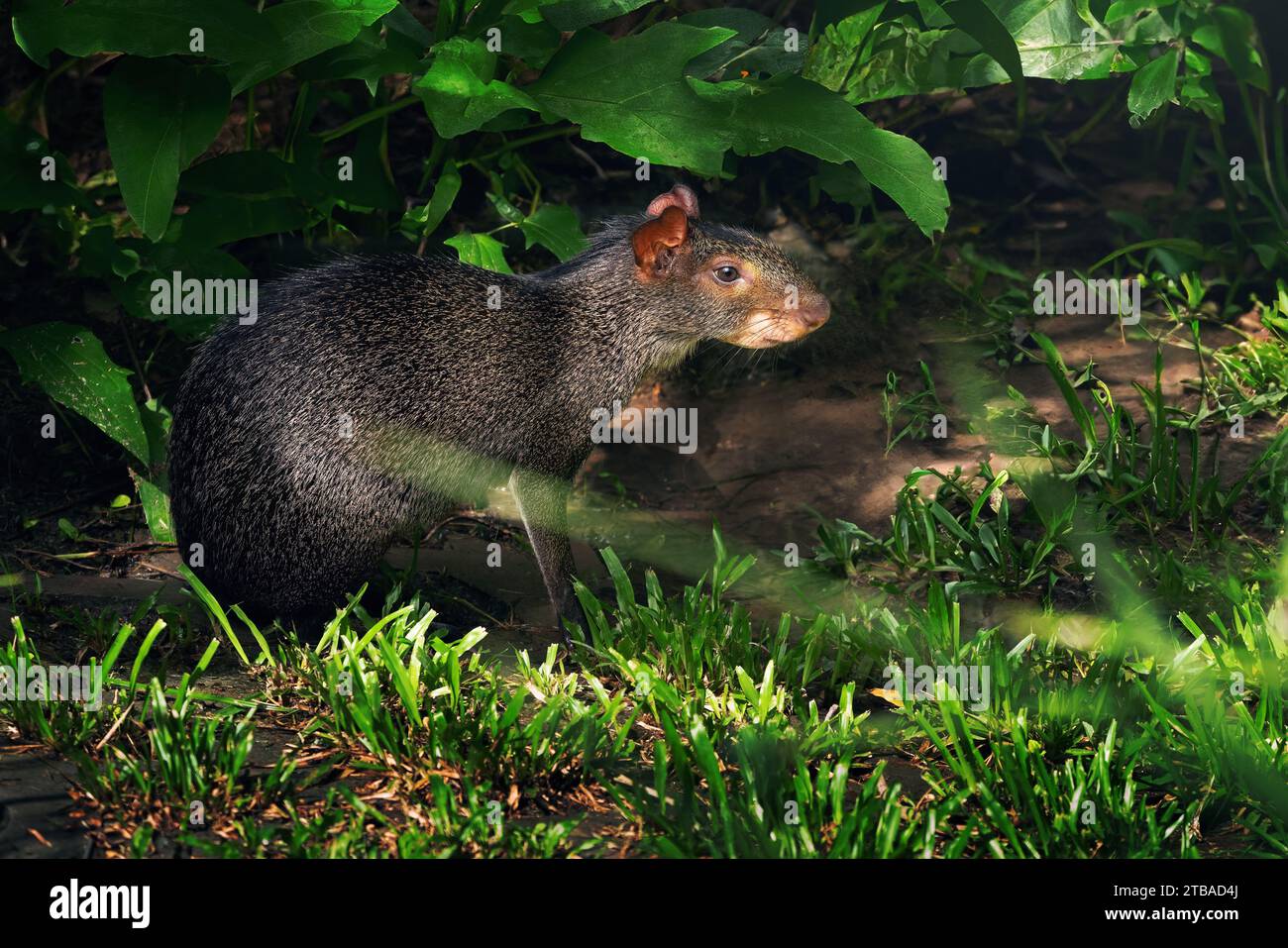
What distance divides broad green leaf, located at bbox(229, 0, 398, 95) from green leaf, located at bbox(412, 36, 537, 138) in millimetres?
266

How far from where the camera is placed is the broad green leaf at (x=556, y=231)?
5.79m

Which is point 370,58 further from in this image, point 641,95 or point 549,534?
point 549,534

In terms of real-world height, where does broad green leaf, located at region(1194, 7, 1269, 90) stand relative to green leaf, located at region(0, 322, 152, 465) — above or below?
above

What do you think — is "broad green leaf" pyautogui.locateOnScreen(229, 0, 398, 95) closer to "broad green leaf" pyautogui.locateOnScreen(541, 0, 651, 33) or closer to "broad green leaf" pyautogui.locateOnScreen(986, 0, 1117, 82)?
"broad green leaf" pyautogui.locateOnScreen(541, 0, 651, 33)

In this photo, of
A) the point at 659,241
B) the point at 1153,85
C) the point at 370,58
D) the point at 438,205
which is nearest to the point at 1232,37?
the point at 1153,85

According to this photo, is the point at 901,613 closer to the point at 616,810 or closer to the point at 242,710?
the point at 616,810

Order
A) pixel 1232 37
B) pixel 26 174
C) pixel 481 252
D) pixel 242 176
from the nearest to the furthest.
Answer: pixel 26 174 < pixel 242 176 < pixel 481 252 < pixel 1232 37

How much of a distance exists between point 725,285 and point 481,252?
112cm

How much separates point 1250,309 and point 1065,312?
0.91 m

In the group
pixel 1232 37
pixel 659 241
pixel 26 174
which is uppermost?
pixel 1232 37

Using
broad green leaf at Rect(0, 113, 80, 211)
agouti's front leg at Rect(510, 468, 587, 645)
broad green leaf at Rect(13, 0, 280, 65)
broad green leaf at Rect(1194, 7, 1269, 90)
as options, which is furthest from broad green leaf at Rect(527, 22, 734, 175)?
broad green leaf at Rect(1194, 7, 1269, 90)

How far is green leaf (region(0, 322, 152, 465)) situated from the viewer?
5.08 m

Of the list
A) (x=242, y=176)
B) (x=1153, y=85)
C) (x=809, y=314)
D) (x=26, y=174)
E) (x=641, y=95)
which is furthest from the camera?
(x=1153, y=85)

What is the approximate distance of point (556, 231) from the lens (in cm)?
586
